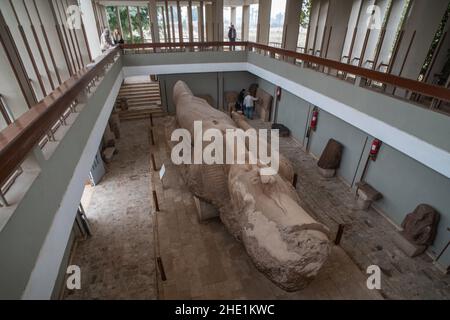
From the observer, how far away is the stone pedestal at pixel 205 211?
19.1 feet

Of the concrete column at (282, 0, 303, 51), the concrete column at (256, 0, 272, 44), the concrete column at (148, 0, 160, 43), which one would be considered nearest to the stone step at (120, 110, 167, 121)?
the concrete column at (148, 0, 160, 43)

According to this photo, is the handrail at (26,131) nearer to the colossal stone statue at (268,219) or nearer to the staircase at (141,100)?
the colossal stone statue at (268,219)

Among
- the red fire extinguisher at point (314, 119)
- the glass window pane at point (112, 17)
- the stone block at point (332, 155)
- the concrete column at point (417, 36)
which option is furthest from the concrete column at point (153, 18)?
the concrete column at point (417, 36)

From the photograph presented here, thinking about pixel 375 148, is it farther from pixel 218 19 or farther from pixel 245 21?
pixel 245 21

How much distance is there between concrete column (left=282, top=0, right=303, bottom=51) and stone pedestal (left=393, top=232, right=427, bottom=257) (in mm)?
8980

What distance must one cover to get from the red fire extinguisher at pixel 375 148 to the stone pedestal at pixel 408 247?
1.85 metres

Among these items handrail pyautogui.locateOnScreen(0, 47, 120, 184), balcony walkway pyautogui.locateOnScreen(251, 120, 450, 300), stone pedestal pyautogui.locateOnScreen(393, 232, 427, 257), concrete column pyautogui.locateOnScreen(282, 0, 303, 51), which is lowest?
balcony walkway pyautogui.locateOnScreen(251, 120, 450, 300)

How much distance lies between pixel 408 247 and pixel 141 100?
12.1 metres

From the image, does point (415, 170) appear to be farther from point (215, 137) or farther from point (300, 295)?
point (215, 137)

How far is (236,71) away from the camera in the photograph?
1250cm

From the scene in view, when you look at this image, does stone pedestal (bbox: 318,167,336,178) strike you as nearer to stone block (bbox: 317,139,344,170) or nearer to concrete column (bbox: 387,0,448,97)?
stone block (bbox: 317,139,344,170)

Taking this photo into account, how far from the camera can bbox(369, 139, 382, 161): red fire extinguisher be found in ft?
19.9
